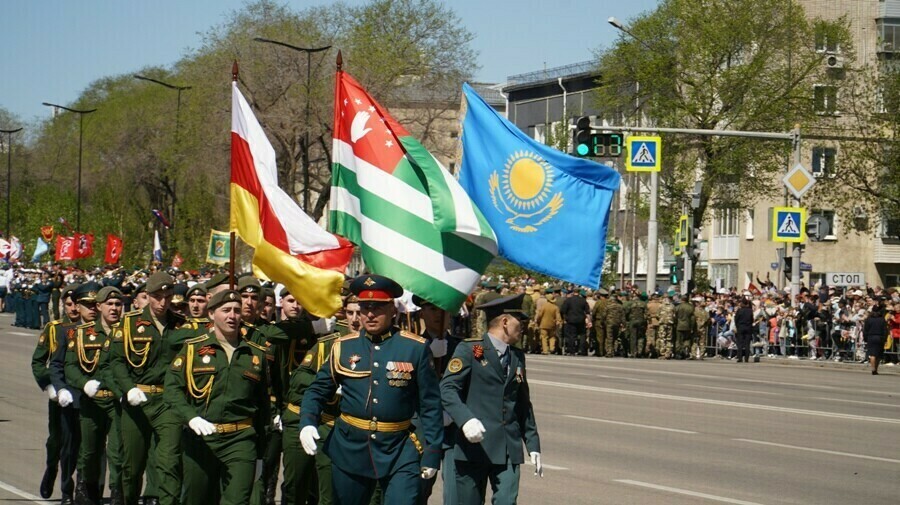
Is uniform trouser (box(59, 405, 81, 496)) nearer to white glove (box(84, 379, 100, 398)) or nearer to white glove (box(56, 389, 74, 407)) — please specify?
white glove (box(56, 389, 74, 407))

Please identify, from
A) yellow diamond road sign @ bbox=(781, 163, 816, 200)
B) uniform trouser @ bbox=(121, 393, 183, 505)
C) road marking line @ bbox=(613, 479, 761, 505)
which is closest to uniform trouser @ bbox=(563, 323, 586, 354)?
yellow diamond road sign @ bbox=(781, 163, 816, 200)

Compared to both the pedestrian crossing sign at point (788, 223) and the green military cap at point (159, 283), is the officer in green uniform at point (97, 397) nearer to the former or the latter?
the green military cap at point (159, 283)

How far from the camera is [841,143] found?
161 feet

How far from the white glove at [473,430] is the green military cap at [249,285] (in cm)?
282

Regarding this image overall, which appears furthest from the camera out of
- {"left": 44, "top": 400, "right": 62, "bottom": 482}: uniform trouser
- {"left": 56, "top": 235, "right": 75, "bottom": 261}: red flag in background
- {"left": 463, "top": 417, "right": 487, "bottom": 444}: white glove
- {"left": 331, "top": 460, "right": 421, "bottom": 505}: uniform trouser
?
{"left": 56, "top": 235, "right": 75, "bottom": 261}: red flag in background

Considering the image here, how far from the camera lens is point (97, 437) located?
37.1 ft

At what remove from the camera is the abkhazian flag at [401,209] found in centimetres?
951

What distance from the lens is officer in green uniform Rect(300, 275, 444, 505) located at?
25.6 ft

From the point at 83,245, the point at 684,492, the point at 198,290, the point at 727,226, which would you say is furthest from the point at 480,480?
the point at 727,226

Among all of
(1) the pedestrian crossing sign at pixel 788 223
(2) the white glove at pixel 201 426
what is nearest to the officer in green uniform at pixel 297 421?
(2) the white glove at pixel 201 426

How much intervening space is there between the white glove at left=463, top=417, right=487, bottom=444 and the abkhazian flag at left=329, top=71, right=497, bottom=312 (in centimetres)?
123

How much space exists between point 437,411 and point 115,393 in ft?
12.0

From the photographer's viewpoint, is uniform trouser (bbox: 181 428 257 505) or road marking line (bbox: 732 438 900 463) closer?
uniform trouser (bbox: 181 428 257 505)

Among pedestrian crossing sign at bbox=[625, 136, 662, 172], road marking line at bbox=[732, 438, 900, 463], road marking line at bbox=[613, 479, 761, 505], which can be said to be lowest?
road marking line at bbox=[732, 438, 900, 463]
